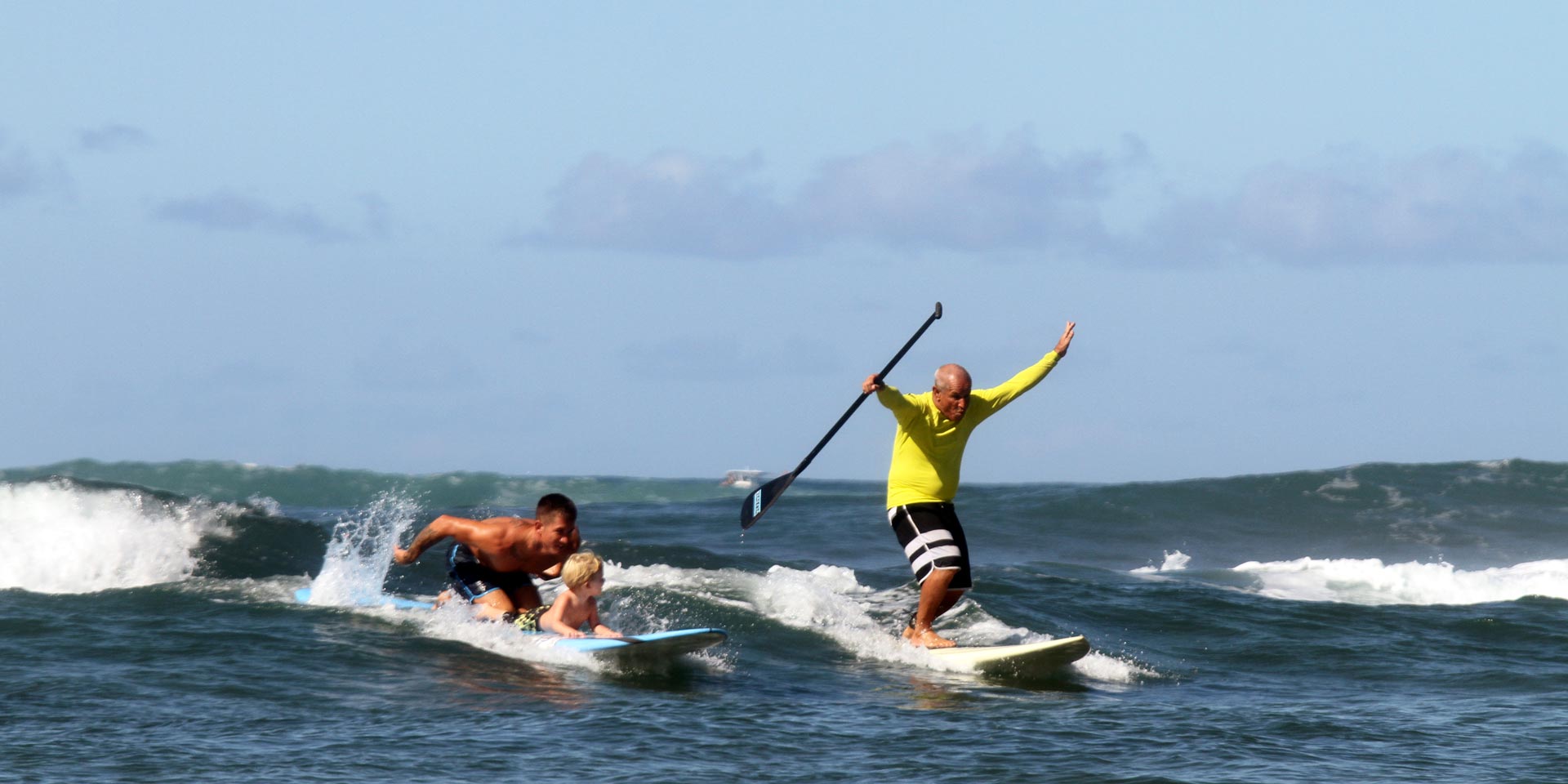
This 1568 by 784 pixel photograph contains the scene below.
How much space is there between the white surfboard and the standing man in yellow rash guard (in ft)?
1.41

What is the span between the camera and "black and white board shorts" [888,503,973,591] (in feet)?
30.9

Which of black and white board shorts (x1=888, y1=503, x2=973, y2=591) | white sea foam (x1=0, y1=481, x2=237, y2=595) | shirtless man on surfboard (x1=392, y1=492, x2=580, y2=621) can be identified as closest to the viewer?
black and white board shorts (x1=888, y1=503, x2=973, y2=591)

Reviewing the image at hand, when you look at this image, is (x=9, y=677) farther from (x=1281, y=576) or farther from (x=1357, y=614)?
(x=1281, y=576)

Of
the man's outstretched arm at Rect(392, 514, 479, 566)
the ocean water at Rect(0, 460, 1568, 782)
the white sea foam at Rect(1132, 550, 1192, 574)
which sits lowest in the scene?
the ocean water at Rect(0, 460, 1568, 782)

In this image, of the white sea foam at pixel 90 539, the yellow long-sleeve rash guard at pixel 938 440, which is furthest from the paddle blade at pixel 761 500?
the white sea foam at pixel 90 539

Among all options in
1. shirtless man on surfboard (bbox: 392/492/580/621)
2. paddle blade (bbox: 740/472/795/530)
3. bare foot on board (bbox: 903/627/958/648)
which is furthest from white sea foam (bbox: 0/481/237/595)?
bare foot on board (bbox: 903/627/958/648)

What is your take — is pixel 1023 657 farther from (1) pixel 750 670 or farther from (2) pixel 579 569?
(2) pixel 579 569

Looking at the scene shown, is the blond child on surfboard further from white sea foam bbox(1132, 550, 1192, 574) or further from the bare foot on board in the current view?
white sea foam bbox(1132, 550, 1192, 574)

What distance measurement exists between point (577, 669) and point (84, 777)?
3.15 m

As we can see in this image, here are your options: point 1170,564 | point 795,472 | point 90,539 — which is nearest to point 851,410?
point 795,472

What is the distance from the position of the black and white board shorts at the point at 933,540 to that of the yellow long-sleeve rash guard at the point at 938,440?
8 centimetres

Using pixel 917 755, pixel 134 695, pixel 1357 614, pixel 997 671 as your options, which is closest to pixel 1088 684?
pixel 997 671

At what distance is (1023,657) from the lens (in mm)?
9281

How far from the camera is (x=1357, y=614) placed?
12.6 metres
